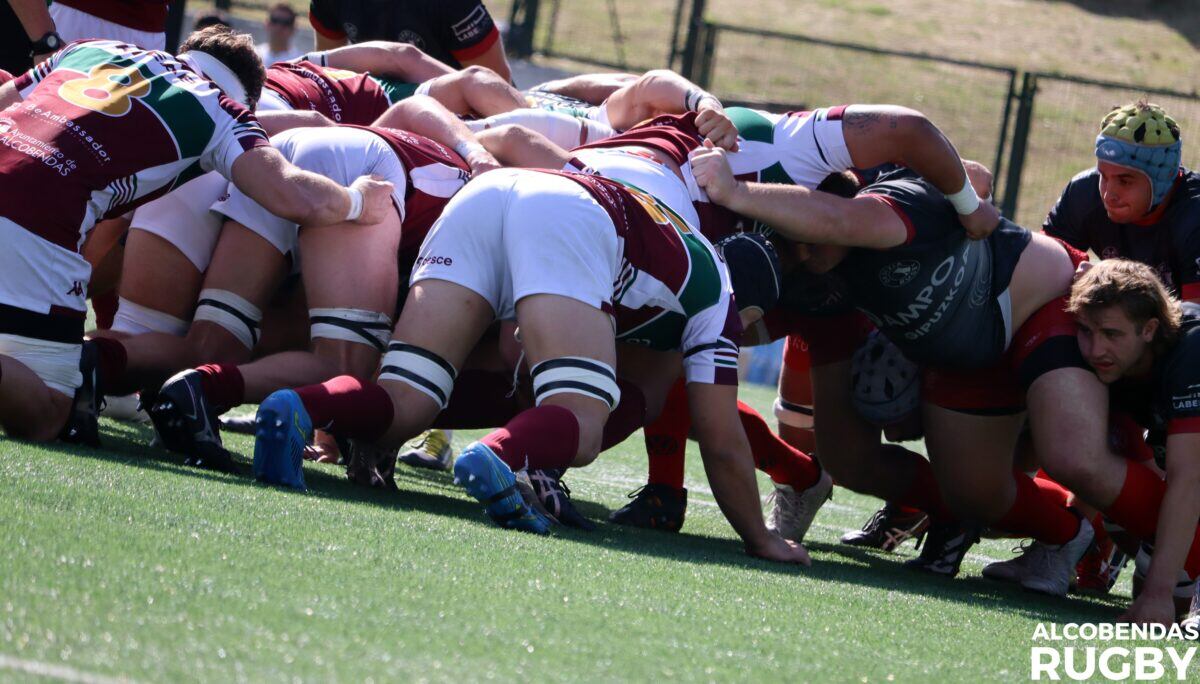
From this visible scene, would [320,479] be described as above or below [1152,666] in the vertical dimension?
below

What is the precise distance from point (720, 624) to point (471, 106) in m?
2.98

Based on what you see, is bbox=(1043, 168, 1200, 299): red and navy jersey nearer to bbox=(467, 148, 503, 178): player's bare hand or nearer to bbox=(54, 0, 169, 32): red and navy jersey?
bbox=(467, 148, 503, 178): player's bare hand

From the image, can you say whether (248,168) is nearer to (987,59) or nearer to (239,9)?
(239,9)

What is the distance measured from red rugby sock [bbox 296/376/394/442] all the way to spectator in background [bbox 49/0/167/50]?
2964 millimetres

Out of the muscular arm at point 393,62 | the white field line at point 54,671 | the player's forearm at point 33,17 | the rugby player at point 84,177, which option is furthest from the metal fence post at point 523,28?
the white field line at point 54,671

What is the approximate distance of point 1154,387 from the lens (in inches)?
161

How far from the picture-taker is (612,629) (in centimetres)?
257

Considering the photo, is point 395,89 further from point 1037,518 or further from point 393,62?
point 1037,518

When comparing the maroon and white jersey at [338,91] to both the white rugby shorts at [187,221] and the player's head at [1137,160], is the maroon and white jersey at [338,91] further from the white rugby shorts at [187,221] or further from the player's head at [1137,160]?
the player's head at [1137,160]

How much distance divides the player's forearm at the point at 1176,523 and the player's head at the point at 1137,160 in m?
1.37

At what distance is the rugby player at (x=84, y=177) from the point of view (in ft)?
12.3

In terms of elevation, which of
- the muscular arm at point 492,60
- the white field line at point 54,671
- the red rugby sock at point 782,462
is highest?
the muscular arm at point 492,60

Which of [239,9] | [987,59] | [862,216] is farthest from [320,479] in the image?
[987,59]

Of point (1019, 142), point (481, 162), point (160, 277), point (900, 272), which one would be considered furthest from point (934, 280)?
point (1019, 142)
